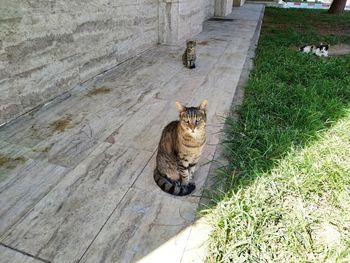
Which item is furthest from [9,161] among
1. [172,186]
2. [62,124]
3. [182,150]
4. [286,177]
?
[286,177]

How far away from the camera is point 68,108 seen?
392cm

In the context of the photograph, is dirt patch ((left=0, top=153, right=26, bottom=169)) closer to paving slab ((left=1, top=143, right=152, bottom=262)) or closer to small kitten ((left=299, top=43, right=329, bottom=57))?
paving slab ((left=1, top=143, right=152, bottom=262))

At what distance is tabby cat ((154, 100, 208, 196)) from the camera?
225 cm

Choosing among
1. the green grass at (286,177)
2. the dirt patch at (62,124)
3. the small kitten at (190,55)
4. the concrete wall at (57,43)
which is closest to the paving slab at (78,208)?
the dirt patch at (62,124)

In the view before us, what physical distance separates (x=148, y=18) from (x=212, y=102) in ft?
12.1

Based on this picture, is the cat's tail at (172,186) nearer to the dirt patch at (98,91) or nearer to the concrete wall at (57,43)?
the concrete wall at (57,43)

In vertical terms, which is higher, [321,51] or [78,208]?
[321,51]

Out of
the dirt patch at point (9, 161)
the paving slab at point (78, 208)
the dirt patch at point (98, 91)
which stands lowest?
the paving slab at point (78, 208)

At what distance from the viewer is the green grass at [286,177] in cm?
195

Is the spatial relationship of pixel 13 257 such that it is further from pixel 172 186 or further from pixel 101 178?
pixel 172 186

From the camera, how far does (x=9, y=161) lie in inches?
110

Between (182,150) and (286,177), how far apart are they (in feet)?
3.48

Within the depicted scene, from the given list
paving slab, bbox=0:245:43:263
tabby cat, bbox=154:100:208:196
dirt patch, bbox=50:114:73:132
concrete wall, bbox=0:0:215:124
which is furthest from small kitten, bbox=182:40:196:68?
paving slab, bbox=0:245:43:263

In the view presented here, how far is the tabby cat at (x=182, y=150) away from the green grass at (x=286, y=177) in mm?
349
